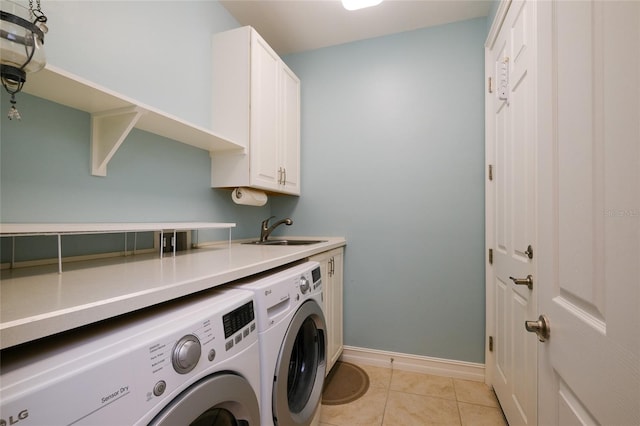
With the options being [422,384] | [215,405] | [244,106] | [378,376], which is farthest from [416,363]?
[244,106]

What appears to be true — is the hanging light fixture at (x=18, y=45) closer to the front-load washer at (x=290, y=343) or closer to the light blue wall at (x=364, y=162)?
the light blue wall at (x=364, y=162)

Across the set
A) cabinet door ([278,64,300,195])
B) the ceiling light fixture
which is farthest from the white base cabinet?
the ceiling light fixture

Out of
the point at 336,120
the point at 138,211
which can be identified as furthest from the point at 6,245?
the point at 336,120

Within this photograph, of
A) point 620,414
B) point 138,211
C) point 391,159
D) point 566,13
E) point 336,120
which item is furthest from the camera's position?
point 336,120

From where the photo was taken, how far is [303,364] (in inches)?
53.4

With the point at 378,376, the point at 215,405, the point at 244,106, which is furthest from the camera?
the point at 378,376

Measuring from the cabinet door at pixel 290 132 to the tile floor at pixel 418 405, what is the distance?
60.8 inches

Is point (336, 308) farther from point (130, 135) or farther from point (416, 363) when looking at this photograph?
point (130, 135)

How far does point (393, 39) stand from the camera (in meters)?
2.19

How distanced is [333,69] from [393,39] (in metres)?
0.53

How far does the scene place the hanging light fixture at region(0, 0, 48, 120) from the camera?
653 millimetres

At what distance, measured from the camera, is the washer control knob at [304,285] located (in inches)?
46.2

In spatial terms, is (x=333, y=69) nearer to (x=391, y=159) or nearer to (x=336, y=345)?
(x=391, y=159)

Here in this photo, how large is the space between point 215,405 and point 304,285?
1.91 ft
